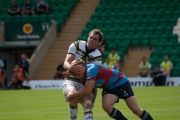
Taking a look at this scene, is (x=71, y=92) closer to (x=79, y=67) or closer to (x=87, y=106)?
(x=87, y=106)

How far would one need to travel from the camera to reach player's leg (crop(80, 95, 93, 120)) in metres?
9.55

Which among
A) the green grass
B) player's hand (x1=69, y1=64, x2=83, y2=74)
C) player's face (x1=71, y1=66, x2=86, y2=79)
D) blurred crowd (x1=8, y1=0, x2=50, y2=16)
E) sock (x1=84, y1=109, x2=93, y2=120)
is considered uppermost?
blurred crowd (x1=8, y1=0, x2=50, y2=16)

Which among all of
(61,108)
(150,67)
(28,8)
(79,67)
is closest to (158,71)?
(150,67)

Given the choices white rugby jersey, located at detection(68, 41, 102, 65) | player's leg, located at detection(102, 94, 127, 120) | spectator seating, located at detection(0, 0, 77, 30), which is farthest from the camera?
spectator seating, located at detection(0, 0, 77, 30)

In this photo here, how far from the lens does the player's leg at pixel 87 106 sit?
31.3ft

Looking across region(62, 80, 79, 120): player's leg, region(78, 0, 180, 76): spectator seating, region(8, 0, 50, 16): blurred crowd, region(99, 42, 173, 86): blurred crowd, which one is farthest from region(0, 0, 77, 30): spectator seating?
region(62, 80, 79, 120): player's leg

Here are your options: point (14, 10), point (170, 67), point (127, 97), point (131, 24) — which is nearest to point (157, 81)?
point (170, 67)

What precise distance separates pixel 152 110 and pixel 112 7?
18.7 metres

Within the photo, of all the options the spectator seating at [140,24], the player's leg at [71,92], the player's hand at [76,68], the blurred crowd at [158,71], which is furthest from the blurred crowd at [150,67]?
the player's hand at [76,68]

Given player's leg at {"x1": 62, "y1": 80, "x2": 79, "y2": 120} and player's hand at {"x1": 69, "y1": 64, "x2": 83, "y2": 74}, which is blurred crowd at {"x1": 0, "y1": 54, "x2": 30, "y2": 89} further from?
player's hand at {"x1": 69, "y1": 64, "x2": 83, "y2": 74}

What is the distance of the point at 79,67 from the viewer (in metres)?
9.16

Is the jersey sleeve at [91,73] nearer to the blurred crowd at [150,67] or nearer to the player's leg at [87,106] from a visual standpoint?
the player's leg at [87,106]

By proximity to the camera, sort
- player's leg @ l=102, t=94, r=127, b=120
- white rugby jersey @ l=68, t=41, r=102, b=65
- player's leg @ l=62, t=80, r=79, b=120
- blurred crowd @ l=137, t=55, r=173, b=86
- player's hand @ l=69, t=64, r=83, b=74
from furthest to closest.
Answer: blurred crowd @ l=137, t=55, r=173, b=86 < white rugby jersey @ l=68, t=41, r=102, b=65 < player's leg @ l=62, t=80, r=79, b=120 < player's leg @ l=102, t=94, r=127, b=120 < player's hand @ l=69, t=64, r=83, b=74

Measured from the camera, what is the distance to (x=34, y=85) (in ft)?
91.1
